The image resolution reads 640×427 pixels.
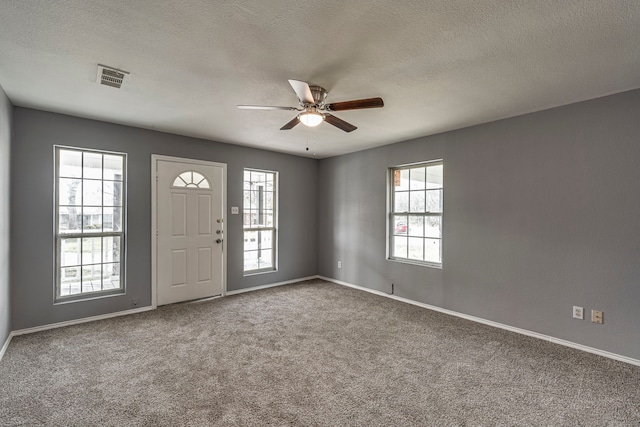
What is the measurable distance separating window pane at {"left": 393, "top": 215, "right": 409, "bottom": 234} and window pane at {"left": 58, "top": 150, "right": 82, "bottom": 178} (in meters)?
4.37

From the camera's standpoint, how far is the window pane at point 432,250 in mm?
4305

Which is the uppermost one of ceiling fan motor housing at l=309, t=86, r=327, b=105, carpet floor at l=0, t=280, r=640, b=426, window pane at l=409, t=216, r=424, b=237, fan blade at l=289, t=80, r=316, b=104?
ceiling fan motor housing at l=309, t=86, r=327, b=105

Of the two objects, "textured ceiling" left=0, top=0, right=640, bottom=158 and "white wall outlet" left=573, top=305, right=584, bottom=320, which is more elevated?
"textured ceiling" left=0, top=0, right=640, bottom=158

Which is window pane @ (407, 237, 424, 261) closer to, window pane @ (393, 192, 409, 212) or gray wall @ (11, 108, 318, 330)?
window pane @ (393, 192, 409, 212)

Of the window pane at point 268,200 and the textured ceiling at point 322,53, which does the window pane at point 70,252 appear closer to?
the textured ceiling at point 322,53

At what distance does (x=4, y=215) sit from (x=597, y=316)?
575 centimetres

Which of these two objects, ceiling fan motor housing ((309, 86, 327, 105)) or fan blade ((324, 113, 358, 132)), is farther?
fan blade ((324, 113, 358, 132))

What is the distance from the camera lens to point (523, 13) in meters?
1.73

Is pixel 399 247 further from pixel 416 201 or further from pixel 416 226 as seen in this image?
pixel 416 201

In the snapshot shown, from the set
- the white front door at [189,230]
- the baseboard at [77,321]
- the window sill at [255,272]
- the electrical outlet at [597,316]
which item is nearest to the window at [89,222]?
the baseboard at [77,321]

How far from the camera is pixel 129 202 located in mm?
3938

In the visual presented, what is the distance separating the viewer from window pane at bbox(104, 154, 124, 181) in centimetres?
386

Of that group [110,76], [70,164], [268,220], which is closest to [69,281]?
[70,164]

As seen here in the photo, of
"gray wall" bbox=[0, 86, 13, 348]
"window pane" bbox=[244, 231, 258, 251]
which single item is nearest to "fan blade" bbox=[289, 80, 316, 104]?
"gray wall" bbox=[0, 86, 13, 348]
